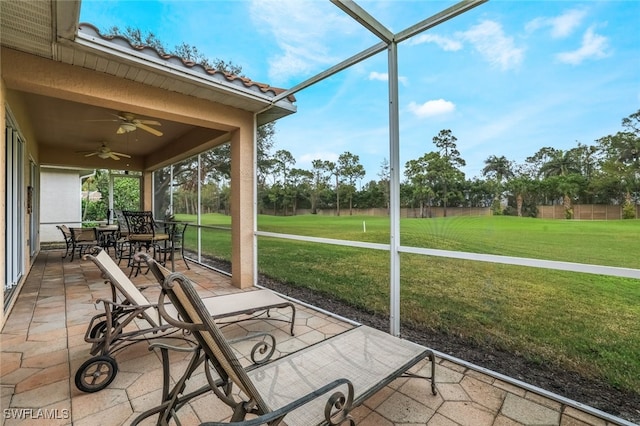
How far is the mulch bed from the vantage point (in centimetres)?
219

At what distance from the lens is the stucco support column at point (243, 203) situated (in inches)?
192

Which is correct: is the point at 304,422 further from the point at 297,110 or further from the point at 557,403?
the point at 297,110

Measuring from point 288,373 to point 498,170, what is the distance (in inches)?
91.8

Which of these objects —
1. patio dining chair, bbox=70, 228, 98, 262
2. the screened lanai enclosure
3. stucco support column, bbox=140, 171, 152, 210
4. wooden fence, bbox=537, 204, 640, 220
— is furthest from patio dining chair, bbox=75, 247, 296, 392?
stucco support column, bbox=140, 171, 152, 210

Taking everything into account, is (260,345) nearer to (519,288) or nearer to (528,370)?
(528,370)

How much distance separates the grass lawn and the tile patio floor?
102 cm

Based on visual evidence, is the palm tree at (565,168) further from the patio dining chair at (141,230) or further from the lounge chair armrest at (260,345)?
the patio dining chair at (141,230)

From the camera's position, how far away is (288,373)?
1.84 m

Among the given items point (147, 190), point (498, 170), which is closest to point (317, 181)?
point (498, 170)

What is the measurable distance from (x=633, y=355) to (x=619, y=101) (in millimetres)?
2237

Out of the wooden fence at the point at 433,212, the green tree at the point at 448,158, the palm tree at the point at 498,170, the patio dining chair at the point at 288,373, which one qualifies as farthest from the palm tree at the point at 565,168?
the patio dining chair at the point at 288,373

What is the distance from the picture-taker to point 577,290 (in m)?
3.15

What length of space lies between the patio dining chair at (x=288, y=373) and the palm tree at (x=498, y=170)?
4.79ft

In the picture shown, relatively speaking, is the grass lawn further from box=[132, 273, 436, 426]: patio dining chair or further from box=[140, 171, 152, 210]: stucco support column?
box=[140, 171, 152, 210]: stucco support column
